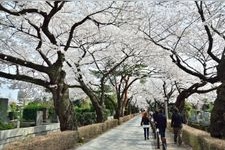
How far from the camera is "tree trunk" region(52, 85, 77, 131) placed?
1493cm

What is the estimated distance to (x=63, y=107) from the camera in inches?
588

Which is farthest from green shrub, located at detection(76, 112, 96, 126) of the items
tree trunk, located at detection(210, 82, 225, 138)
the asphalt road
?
tree trunk, located at detection(210, 82, 225, 138)

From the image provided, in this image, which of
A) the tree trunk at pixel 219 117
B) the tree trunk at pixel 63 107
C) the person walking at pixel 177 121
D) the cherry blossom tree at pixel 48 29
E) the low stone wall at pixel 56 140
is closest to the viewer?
the low stone wall at pixel 56 140

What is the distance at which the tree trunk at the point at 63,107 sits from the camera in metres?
14.9

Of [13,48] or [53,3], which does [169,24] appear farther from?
[13,48]

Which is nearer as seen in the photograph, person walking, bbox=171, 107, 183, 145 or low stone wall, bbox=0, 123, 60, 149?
low stone wall, bbox=0, 123, 60, 149

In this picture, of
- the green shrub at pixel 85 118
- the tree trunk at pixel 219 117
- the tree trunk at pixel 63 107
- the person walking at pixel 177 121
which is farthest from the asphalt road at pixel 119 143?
the green shrub at pixel 85 118

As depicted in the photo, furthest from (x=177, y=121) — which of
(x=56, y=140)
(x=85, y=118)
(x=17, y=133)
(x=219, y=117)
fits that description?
(x=85, y=118)

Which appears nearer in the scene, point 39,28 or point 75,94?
point 39,28

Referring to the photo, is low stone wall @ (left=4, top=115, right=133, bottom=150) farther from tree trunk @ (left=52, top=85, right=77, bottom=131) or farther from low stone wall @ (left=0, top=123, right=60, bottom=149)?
low stone wall @ (left=0, top=123, right=60, bottom=149)

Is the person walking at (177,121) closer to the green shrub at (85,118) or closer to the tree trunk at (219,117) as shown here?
the tree trunk at (219,117)

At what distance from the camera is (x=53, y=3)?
13.7 meters

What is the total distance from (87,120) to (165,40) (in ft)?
48.1

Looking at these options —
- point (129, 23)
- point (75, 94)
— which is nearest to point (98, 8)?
point (129, 23)
